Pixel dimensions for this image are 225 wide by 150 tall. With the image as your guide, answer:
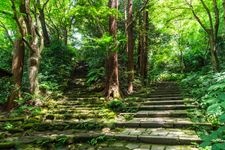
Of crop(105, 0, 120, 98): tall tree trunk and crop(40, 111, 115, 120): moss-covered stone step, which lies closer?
crop(40, 111, 115, 120): moss-covered stone step

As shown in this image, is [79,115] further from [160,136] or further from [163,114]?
[160,136]

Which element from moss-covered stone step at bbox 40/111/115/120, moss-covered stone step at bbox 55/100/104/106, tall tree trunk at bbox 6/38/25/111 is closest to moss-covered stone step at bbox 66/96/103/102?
moss-covered stone step at bbox 55/100/104/106

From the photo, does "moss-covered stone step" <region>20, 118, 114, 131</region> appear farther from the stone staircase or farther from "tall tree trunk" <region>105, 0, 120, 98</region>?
"tall tree trunk" <region>105, 0, 120, 98</region>

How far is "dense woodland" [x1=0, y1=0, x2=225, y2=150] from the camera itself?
946 centimetres

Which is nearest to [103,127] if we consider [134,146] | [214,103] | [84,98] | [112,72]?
[134,146]

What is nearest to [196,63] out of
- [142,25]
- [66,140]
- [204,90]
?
[142,25]

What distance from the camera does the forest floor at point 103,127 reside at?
6004mm

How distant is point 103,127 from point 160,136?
2015 mm

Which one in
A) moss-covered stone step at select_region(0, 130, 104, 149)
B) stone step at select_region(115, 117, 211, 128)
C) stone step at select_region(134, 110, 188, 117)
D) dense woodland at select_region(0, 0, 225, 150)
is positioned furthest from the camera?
dense woodland at select_region(0, 0, 225, 150)

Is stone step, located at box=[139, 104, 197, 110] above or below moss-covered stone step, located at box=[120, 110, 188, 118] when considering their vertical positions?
above

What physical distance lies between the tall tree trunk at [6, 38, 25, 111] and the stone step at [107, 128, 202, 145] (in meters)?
5.24

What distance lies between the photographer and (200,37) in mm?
19125

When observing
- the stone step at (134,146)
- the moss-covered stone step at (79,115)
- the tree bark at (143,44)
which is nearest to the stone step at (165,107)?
the moss-covered stone step at (79,115)

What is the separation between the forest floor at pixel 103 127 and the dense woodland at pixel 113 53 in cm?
53
